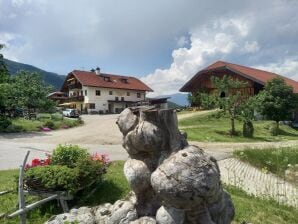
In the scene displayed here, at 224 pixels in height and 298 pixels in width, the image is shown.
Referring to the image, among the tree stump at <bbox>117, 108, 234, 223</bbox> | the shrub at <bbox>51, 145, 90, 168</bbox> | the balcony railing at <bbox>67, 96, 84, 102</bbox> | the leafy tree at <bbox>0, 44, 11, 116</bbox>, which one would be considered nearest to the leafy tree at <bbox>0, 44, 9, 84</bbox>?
the leafy tree at <bbox>0, 44, 11, 116</bbox>

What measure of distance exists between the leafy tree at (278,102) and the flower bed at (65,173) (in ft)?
111

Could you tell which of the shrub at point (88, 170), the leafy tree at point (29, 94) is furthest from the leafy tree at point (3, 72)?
the shrub at point (88, 170)

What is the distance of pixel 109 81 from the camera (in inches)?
2926

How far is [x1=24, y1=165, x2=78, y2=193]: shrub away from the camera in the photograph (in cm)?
841

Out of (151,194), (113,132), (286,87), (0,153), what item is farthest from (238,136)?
(151,194)

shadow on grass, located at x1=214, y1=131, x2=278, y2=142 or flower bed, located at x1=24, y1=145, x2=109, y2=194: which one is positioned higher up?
flower bed, located at x1=24, y1=145, x2=109, y2=194

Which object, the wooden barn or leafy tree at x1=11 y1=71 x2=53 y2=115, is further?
the wooden barn

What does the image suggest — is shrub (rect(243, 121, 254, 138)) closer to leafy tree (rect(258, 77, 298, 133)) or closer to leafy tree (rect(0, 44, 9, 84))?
leafy tree (rect(258, 77, 298, 133))

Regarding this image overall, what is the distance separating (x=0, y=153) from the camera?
22.1 meters

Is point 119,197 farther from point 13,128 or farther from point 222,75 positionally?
point 222,75

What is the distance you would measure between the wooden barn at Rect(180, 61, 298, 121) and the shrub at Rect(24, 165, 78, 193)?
39149 millimetres

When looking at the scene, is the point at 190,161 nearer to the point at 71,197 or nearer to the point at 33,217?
the point at 71,197

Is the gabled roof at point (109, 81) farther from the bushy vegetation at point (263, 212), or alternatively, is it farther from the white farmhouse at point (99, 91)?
the bushy vegetation at point (263, 212)

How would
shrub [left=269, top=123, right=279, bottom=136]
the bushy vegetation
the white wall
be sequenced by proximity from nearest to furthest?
the bushy vegetation, shrub [left=269, top=123, right=279, bottom=136], the white wall
